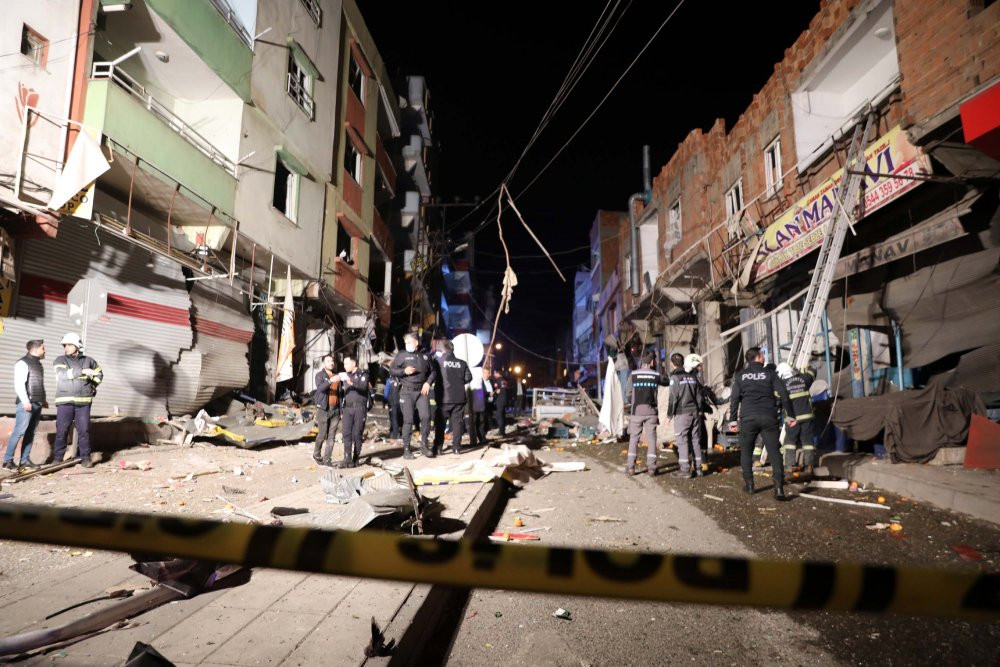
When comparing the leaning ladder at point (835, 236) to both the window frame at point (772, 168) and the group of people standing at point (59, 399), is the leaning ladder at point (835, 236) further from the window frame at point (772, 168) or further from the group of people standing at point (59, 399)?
the group of people standing at point (59, 399)

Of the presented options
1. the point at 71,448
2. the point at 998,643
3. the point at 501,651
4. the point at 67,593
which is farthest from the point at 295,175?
the point at 998,643

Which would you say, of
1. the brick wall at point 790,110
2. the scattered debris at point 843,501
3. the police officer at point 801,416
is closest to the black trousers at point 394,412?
the police officer at point 801,416

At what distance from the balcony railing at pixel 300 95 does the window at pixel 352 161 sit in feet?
9.93

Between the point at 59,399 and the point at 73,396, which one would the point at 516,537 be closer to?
the point at 73,396

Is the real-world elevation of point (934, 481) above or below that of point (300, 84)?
below

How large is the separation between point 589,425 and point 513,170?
323 inches

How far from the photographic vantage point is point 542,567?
0.93 metres

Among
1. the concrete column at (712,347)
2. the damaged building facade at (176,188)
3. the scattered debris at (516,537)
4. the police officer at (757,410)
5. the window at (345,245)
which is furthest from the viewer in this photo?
the window at (345,245)

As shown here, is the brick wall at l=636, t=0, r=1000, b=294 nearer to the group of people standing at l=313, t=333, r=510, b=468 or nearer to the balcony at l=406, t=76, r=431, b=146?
the group of people standing at l=313, t=333, r=510, b=468

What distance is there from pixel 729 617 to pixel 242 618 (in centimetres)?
271

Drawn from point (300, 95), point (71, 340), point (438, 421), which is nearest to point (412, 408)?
point (438, 421)

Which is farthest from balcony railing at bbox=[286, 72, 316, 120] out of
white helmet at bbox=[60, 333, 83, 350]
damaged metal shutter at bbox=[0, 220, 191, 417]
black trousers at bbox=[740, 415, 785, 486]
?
black trousers at bbox=[740, 415, 785, 486]

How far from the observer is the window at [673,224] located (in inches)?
748

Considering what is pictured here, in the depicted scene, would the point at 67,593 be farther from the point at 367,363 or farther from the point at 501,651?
the point at 367,363
